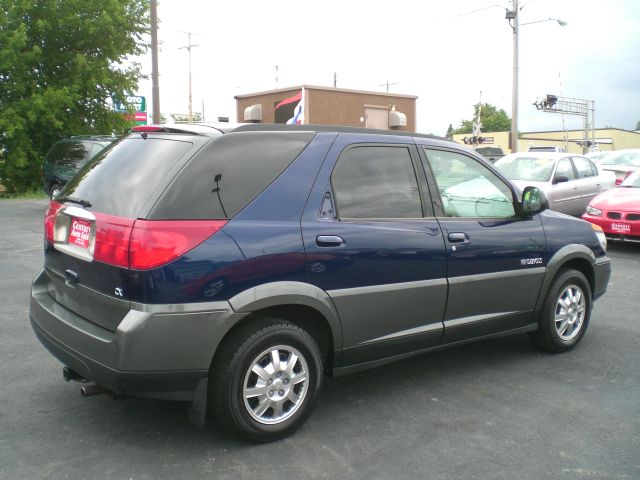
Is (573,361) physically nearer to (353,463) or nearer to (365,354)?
(365,354)

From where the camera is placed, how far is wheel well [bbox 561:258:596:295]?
5.15 metres

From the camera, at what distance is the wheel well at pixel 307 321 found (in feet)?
10.8

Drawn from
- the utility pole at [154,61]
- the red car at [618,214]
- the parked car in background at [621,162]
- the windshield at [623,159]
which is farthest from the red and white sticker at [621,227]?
the utility pole at [154,61]

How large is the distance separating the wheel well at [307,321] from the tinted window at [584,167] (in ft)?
36.8

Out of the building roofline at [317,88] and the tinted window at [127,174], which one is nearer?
the tinted window at [127,174]

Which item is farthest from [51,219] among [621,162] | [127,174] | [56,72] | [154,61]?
[56,72]

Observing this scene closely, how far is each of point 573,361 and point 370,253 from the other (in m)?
2.32

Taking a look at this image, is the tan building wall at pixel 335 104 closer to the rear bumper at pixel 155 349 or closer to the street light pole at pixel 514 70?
the rear bumper at pixel 155 349

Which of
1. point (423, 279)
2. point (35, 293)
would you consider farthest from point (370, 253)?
point (35, 293)

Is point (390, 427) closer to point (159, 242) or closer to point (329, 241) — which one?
point (329, 241)

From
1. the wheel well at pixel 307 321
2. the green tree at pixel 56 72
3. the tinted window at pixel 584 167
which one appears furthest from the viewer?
the green tree at pixel 56 72

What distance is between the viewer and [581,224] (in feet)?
17.0

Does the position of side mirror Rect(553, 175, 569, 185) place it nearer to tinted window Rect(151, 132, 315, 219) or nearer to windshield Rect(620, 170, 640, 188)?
windshield Rect(620, 170, 640, 188)

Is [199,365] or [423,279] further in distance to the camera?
[423,279]
